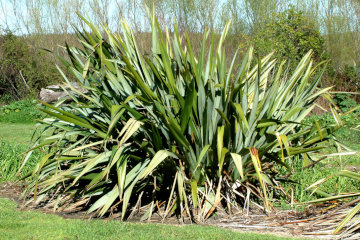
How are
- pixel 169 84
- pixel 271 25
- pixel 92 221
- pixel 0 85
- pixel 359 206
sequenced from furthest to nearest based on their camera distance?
1. pixel 0 85
2. pixel 271 25
3. pixel 169 84
4. pixel 92 221
5. pixel 359 206

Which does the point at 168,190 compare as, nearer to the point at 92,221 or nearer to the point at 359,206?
the point at 92,221

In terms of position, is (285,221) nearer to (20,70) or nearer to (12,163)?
(12,163)

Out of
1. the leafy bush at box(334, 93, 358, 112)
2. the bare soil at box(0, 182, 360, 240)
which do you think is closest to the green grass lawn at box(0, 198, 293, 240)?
the bare soil at box(0, 182, 360, 240)

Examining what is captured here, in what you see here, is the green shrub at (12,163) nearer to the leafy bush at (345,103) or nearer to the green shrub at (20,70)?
the leafy bush at (345,103)

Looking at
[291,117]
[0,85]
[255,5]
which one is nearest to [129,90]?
[291,117]

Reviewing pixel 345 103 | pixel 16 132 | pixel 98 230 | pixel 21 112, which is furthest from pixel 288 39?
pixel 98 230

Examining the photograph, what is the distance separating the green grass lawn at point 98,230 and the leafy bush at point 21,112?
38.0ft

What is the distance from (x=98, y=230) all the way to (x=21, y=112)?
44.2ft

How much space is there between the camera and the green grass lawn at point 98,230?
4.05 metres

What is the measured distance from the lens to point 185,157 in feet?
15.8

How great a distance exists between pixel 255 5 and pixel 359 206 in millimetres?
19885

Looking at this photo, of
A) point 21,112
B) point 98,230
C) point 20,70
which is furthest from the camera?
point 20,70

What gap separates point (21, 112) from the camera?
16.6m

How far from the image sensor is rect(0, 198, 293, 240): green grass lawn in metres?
4.05
